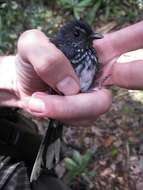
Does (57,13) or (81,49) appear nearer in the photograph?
(81,49)

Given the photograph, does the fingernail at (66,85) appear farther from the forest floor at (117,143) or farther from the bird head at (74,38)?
the forest floor at (117,143)

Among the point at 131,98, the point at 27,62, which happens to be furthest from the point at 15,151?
the point at 131,98

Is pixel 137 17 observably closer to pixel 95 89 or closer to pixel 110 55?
pixel 110 55

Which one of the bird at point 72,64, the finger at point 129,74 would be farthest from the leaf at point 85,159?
the finger at point 129,74

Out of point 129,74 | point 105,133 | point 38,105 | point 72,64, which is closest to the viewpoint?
point 38,105

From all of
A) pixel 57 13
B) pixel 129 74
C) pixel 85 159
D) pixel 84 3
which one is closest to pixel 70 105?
pixel 129 74

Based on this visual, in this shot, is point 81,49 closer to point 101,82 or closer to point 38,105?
point 101,82
